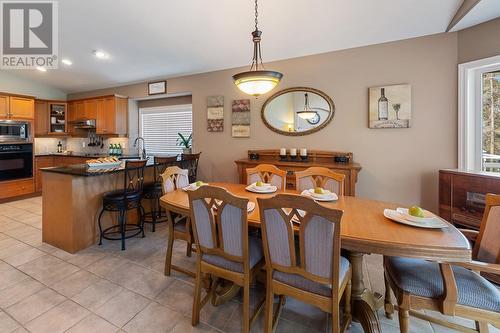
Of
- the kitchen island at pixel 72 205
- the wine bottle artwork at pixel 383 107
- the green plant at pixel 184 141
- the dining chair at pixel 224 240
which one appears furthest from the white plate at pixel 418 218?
the green plant at pixel 184 141

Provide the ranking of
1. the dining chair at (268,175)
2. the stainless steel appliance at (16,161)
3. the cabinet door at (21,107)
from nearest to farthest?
the dining chair at (268,175) → the stainless steel appliance at (16,161) → the cabinet door at (21,107)

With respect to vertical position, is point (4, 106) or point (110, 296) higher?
point (4, 106)

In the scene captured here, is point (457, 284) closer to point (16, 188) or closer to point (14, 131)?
point (16, 188)

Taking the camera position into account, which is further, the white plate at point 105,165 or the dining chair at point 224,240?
the white plate at point 105,165

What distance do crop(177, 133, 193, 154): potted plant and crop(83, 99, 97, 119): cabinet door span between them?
221 centimetres

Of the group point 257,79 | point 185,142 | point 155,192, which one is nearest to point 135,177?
point 155,192

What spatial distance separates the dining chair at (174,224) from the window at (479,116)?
3.28 m

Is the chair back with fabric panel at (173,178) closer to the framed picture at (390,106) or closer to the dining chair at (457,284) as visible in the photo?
the dining chair at (457,284)

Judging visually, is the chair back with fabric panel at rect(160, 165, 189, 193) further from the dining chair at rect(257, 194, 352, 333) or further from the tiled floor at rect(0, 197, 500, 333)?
the dining chair at rect(257, 194, 352, 333)

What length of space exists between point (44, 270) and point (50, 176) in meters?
1.15

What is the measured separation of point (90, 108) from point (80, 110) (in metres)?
0.40

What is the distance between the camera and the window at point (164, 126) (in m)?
5.26

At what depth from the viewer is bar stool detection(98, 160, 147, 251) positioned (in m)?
2.92

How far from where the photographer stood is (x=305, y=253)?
4.42ft
